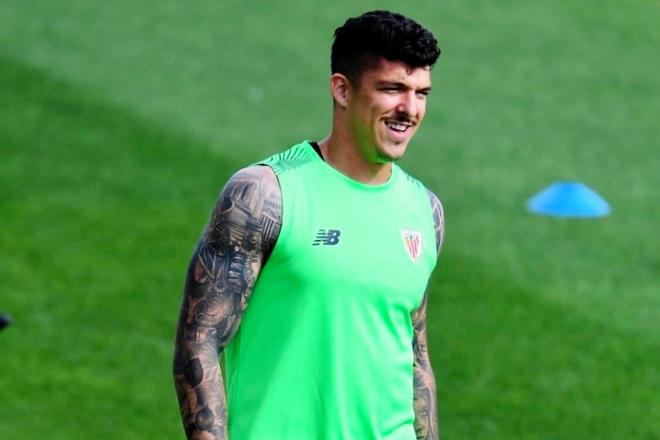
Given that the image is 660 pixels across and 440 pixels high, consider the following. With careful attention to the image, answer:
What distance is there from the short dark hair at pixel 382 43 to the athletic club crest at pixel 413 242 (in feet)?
1.58

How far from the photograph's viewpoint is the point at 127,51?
50.3ft

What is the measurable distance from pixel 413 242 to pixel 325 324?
414mm

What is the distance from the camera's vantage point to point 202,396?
4.43 meters

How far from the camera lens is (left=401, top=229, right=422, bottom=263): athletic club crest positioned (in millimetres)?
4688

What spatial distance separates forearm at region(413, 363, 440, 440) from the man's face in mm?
820

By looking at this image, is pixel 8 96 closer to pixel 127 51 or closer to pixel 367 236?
pixel 127 51

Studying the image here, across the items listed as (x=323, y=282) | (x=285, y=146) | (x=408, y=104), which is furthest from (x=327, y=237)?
(x=285, y=146)

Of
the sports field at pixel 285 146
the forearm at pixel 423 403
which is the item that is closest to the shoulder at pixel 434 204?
the forearm at pixel 423 403

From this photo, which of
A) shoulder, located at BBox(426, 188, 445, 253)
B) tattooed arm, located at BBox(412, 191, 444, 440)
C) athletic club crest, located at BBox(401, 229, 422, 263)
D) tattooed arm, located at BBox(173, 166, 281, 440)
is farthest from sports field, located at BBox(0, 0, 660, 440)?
tattooed arm, located at BBox(173, 166, 281, 440)

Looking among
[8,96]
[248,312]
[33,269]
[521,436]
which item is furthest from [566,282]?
[248,312]

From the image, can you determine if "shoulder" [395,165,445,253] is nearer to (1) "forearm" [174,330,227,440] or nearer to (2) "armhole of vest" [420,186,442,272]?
(2) "armhole of vest" [420,186,442,272]

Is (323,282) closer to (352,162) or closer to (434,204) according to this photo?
(352,162)

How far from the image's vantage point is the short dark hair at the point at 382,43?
457cm

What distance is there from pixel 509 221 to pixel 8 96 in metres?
5.02
